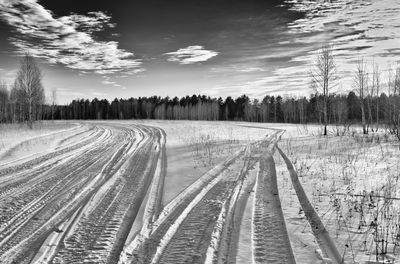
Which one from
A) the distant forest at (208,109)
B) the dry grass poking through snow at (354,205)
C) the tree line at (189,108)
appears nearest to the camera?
the dry grass poking through snow at (354,205)

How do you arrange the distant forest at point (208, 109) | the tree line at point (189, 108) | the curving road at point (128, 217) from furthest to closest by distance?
the distant forest at point (208, 109), the tree line at point (189, 108), the curving road at point (128, 217)

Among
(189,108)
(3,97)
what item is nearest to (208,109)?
(189,108)

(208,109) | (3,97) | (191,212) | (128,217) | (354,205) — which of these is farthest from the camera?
(208,109)

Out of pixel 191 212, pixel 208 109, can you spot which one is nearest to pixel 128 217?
pixel 191 212

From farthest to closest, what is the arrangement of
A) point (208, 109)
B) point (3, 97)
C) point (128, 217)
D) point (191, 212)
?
point (208, 109) → point (3, 97) → point (191, 212) → point (128, 217)

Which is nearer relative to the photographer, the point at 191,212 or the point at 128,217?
the point at 128,217

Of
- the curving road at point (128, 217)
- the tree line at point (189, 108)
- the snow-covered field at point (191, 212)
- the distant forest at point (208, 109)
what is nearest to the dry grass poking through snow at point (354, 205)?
the snow-covered field at point (191, 212)

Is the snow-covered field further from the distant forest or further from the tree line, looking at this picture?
the distant forest

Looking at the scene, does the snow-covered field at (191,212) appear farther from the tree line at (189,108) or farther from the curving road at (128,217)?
the tree line at (189,108)

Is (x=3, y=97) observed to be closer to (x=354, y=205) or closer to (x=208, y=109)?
(x=208, y=109)

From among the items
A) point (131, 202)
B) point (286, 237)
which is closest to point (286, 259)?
point (286, 237)

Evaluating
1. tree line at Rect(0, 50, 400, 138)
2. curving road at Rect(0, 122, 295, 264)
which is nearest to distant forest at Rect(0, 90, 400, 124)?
tree line at Rect(0, 50, 400, 138)

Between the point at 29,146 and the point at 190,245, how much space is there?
52.8 ft

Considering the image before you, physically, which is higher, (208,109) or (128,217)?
(208,109)
